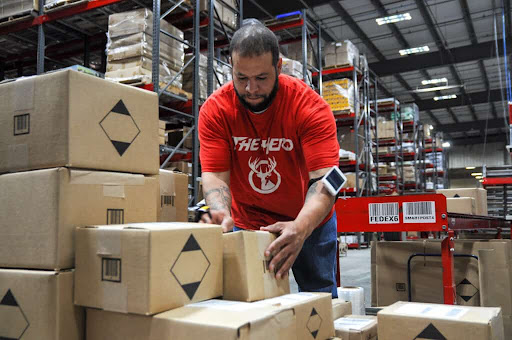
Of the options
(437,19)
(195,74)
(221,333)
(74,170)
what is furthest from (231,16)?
(437,19)

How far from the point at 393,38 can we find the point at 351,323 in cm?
1442

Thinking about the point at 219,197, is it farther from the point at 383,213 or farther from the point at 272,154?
the point at 383,213

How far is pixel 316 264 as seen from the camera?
7.02ft

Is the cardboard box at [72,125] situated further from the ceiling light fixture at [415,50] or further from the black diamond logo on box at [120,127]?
the ceiling light fixture at [415,50]

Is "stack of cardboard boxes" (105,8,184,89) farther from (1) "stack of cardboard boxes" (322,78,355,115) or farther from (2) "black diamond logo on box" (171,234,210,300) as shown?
(1) "stack of cardboard boxes" (322,78,355,115)

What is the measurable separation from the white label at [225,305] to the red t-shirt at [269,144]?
860 mm

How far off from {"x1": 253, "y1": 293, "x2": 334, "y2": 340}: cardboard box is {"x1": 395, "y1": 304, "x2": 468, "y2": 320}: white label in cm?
30

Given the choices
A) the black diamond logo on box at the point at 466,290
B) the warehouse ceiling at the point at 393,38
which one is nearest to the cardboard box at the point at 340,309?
the black diamond logo on box at the point at 466,290

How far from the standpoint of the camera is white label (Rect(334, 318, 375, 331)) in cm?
170

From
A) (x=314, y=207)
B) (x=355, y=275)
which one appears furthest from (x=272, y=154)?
(x=355, y=275)

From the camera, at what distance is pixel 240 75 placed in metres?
1.94

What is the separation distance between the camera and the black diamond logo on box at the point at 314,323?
1.43 meters

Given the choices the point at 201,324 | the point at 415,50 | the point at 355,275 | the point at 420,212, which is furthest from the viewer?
the point at 415,50

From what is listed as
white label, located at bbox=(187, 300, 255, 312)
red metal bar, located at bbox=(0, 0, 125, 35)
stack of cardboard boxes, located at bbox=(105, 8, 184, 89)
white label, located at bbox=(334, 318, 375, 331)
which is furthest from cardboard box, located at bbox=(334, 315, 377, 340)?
red metal bar, located at bbox=(0, 0, 125, 35)
